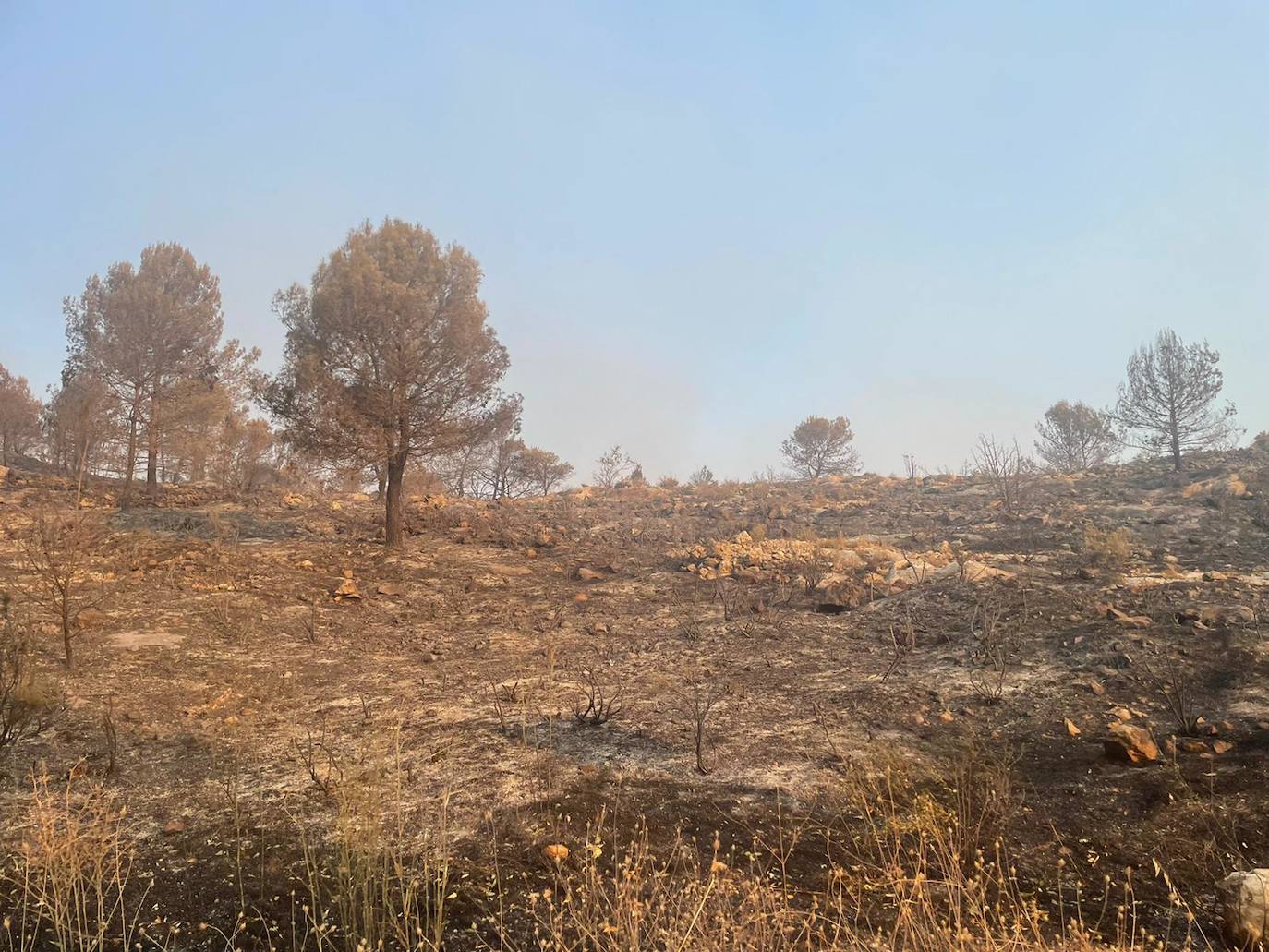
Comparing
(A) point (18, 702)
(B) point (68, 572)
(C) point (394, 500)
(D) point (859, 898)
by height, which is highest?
(C) point (394, 500)

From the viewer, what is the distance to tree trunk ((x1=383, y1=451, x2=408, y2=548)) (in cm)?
1473

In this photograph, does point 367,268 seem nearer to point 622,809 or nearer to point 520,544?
point 520,544

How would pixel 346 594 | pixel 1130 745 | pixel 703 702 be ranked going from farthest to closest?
pixel 346 594 < pixel 703 702 < pixel 1130 745

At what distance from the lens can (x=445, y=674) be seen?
8250 millimetres

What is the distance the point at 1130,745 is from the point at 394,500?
13.5 metres

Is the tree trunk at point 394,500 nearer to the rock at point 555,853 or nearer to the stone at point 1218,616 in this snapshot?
the rock at point 555,853

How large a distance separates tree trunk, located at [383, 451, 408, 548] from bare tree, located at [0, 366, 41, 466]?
993 inches

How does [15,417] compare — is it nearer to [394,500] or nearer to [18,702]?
[394,500]

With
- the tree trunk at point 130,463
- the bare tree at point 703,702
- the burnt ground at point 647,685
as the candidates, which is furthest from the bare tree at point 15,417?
the bare tree at point 703,702

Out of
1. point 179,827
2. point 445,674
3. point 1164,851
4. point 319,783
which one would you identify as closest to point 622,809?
point 319,783

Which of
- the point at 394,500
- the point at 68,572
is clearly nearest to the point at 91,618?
the point at 68,572

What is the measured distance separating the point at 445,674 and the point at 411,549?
283 inches

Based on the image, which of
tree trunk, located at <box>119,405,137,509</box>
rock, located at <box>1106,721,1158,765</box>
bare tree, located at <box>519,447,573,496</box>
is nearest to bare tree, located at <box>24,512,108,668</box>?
tree trunk, located at <box>119,405,137,509</box>

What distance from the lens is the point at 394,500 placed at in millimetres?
14945
